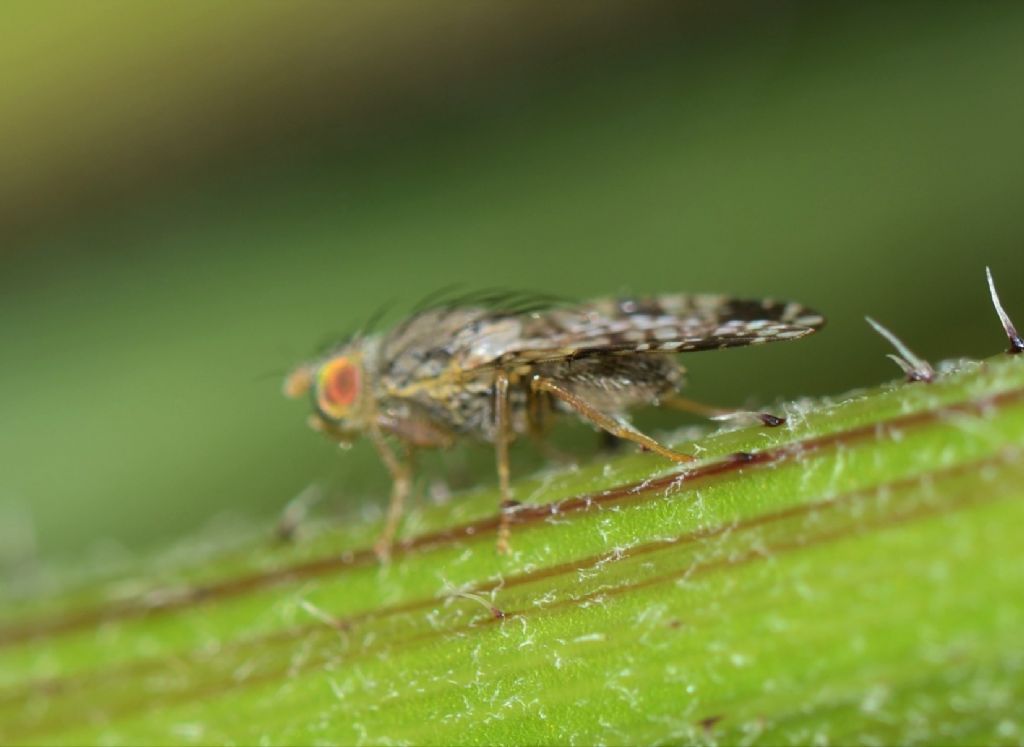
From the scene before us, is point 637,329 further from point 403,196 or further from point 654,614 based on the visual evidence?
point 403,196

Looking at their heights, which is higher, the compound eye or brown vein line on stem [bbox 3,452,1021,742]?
the compound eye

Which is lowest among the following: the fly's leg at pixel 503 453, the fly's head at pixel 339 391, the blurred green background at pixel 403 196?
A: the fly's leg at pixel 503 453

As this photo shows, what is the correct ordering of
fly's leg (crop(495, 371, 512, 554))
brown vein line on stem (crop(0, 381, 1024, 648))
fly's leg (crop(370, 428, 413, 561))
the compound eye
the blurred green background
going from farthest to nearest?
the blurred green background < the compound eye < fly's leg (crop(370, 428, 413, 561)) < fly's leg (crop(495, 371, 512, 554)) < brown vein line on stem (crop(0, 381, 1024, 648))

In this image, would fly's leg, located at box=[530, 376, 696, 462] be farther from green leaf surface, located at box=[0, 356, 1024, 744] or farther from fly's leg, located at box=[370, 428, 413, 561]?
fly's leg, located at box=[370, 428, 413, 561]

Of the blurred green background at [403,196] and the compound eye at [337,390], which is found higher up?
the blurred green background at [403,196]

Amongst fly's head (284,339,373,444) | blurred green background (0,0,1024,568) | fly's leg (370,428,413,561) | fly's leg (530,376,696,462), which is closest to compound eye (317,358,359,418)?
fly's head (284,339,373,444)

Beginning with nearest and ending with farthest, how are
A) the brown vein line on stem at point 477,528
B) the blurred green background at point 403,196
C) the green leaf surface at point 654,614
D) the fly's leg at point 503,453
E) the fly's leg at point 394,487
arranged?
the green leaf surface at point 654,614 → the brown vein line on stem at point 477,528 → the fly's leg at point 503,453 → the fly's leg at point 394,487 → the blurred green background at point 403,196

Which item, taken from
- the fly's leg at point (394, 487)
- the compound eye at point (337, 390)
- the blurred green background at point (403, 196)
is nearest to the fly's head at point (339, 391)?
the compound eye at point (337, 390)

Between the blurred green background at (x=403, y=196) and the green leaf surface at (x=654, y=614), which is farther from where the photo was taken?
the blurred green background at (x=403, y=196)

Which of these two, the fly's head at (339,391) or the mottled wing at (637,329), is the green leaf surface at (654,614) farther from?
the fly's head at (339,391)
